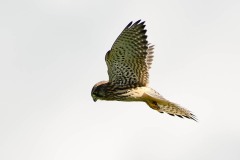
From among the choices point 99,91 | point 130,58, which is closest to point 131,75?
point 130,58

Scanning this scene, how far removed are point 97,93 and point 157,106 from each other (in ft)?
4.09

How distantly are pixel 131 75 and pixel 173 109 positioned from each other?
1107 millimetres

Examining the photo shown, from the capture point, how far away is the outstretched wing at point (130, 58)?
17.3 meters

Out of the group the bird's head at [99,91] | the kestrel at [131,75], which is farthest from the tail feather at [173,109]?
the bird's head at [99,91]

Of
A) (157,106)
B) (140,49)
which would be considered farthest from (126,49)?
(157,106)

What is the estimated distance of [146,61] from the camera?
58.9 feet

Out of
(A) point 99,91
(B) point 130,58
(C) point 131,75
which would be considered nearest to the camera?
(B) point 130,58

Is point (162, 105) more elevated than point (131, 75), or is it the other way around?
point (131, 75)

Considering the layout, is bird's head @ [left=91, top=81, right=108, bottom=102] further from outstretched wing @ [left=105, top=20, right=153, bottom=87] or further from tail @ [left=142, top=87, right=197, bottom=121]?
tail @ [left=142, top=87, right=197, bottom=121]

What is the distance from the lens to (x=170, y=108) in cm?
1809

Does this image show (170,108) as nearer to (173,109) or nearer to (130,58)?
(173,109)

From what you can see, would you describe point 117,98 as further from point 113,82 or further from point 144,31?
point 144,31

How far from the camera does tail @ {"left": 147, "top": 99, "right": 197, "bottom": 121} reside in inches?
701

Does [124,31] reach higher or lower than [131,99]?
higher
